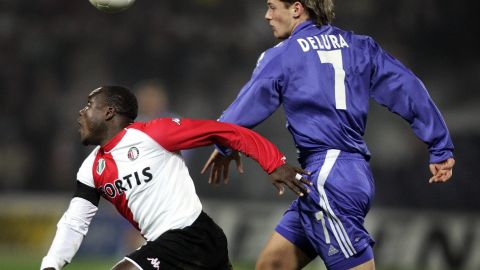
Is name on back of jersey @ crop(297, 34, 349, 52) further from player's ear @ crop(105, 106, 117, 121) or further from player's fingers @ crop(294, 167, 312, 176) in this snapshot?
player's ear @ crop(105, 106, 117, 121)

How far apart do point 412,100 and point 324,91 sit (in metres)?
0.54

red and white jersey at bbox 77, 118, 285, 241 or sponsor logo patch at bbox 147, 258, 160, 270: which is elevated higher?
red and white jersey at bbox 77, 118, 285, 241

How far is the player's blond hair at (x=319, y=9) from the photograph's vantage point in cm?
522

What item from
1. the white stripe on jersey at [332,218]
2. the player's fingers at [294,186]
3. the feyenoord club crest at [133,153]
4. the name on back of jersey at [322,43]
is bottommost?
the white stripe on jersey at [332,218]

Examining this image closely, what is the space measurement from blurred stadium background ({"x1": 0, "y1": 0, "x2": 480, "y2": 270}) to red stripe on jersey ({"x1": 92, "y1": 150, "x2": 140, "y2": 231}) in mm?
5338

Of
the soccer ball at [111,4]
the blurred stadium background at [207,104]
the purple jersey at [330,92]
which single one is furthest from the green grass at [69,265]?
the purple jersey at [330,92]

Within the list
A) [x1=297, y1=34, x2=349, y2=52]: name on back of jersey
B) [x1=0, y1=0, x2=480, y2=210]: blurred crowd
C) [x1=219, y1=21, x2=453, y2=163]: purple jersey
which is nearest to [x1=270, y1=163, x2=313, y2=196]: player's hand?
[x1=219, y1=21, x2=453, y2=163]: purple jersey

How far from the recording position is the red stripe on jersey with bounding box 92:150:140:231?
5.03m

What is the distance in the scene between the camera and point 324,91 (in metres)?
5.00

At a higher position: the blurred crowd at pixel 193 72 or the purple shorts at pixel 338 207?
the purple shorts at pixel 338 207

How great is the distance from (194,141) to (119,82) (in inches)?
309

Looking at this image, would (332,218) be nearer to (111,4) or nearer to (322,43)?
(322,43)

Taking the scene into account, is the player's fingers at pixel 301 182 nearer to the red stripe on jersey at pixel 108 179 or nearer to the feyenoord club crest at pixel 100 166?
the red stripe on jersey at pixel 108 179

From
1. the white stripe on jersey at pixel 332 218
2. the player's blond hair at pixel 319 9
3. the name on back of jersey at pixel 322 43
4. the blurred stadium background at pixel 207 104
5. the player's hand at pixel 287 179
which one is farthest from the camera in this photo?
the blurred stadium background at pixel 207 104
